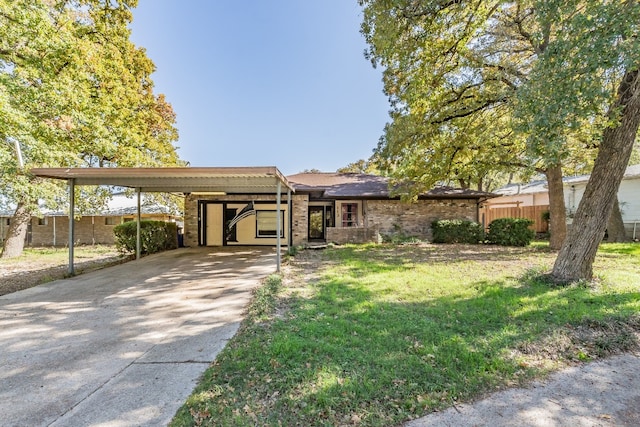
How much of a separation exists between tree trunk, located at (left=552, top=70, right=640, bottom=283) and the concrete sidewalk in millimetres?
3436

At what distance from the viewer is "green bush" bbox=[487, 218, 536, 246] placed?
1314 centimetres

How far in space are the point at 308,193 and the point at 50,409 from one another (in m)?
12.2

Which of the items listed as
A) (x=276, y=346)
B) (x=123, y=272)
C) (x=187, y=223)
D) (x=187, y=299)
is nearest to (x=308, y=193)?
(x=187, y=223)

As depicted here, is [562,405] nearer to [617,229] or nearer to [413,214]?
[413,214]

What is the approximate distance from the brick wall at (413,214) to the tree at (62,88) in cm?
1046

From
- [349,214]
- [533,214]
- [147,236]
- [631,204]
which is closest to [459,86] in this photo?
[349,214]

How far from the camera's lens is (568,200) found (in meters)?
19.6

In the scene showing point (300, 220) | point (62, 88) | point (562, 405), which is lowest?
point (562, 405)

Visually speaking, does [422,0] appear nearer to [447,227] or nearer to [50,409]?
[50,409]

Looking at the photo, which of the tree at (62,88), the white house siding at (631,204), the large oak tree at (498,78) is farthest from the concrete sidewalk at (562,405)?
the white house siding at (631,204)

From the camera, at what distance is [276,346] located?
338 cm

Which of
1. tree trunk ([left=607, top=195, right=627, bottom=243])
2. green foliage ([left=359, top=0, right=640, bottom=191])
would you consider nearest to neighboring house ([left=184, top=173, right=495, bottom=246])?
green foliage ([left=359, top=0, right=640, bottom=191])

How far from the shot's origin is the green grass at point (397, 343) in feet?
8.12

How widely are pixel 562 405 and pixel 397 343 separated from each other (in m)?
1.54
